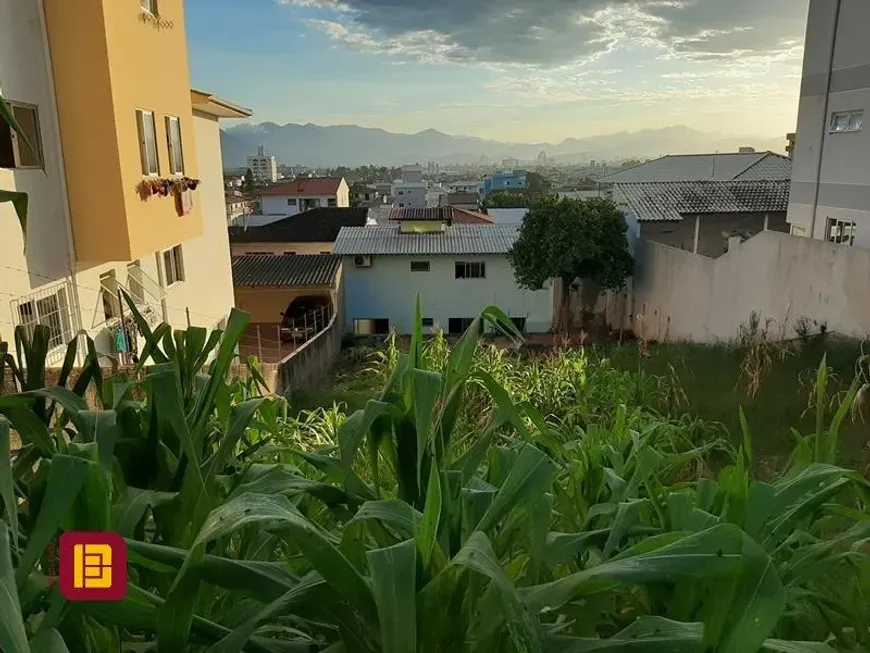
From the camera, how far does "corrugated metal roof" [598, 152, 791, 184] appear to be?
16.0 m

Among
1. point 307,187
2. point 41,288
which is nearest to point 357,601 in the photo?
point 41,288

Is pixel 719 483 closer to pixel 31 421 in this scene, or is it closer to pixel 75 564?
pixel 75 564

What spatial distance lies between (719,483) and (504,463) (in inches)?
10.8

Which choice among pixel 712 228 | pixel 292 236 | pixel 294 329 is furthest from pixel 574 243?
pixel 292 236

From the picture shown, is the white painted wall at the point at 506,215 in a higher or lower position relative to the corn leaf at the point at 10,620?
lower

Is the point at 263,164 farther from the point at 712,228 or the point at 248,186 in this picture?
the point at 712,228

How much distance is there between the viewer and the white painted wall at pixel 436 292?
38.9 feet

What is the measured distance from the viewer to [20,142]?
4172 mm

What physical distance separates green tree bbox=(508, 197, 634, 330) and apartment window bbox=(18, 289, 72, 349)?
7107 millimetres

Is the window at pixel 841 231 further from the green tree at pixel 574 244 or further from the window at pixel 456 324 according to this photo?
the window at pixel 456 324

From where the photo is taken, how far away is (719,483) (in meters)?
0.77

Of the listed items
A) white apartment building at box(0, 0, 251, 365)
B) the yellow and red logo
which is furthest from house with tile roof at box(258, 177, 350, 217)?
the yellow and red logo

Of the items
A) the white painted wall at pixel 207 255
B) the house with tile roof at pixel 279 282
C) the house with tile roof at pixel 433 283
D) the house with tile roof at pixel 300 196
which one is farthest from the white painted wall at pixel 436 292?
the house with tile roof at pixel 300 196

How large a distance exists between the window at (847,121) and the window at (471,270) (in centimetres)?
591
